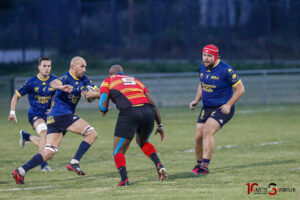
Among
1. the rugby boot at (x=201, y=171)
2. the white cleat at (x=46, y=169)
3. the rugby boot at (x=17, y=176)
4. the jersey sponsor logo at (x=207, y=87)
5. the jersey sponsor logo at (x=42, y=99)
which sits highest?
the jersey sponsor logo at (x=207, y=87)

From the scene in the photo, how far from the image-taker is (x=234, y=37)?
27938mm

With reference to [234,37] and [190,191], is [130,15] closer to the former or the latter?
[234,37]

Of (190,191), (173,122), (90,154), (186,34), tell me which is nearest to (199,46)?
(186,34)

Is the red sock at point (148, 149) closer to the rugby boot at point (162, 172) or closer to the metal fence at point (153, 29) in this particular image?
the rugby boot at point (162, 172)

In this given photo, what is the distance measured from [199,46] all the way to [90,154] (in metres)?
16.9

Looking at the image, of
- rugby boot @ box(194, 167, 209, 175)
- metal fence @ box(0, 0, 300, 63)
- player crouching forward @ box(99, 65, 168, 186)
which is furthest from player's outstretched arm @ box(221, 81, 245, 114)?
metal fence @ box(0, 0, 300, 63)

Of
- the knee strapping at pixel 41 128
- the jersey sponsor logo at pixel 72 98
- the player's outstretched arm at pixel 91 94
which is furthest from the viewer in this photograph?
the knee strapping at pixel 41 128

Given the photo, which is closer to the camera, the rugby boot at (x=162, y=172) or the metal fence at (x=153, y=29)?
the rugby boot at (x=162, y=172)

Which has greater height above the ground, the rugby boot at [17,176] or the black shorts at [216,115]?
the black shorts at [216,115]

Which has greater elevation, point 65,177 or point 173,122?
point 65,177

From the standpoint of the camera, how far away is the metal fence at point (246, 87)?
23734 millimetres

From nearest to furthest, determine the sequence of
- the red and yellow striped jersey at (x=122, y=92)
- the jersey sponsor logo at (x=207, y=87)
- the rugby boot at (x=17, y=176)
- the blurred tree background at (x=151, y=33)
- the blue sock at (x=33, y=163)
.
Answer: the red and yellow striped jersey at (x=122, y=92) < the rugby boot at (x=17, y=176) < the blue sock at (x=33, y=163) < the jersey sponsor logo at (x=207, y=87) < the blurred tree background at (x=151, y=33)

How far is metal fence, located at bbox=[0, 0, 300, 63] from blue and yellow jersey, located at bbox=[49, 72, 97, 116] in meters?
18.9

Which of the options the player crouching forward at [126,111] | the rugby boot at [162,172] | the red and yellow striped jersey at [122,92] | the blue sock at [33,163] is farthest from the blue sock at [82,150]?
the rugby boot at [162,172]
